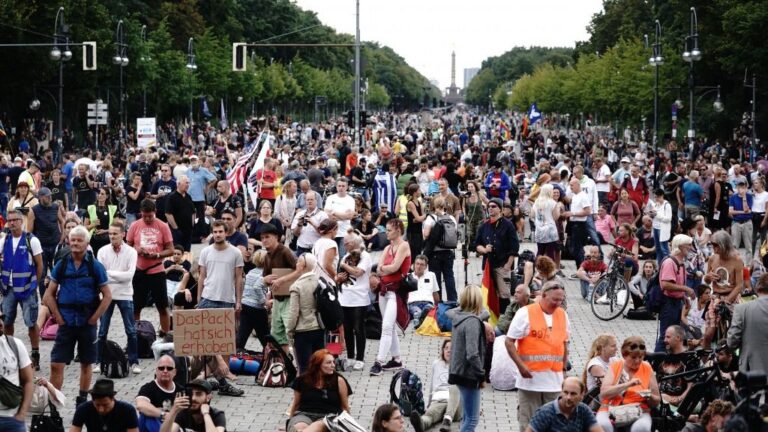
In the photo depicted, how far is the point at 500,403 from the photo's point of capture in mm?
13836

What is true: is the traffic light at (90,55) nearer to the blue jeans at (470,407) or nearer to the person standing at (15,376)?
the blue jeans at (470,407)

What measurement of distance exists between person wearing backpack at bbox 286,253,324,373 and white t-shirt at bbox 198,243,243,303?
104 cm

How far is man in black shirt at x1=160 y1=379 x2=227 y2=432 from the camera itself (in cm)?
1029

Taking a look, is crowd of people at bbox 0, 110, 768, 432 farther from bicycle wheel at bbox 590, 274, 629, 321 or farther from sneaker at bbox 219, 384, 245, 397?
bicycle wheel at bbox 590, 274, 629, 321

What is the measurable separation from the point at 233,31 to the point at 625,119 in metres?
43.6

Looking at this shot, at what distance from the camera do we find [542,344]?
11117 mm

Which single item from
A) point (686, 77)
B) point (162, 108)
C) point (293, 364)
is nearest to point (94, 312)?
point (293, 364)

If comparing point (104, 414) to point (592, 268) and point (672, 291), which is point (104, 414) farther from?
point (592, 268)

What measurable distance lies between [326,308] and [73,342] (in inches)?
93.8

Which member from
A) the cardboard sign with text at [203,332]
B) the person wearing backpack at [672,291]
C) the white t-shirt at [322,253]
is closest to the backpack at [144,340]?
the white t-shirt at [322,253]

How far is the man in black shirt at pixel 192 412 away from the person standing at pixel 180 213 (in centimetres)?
1008

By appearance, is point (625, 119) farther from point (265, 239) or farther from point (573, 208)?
point (265, 239)

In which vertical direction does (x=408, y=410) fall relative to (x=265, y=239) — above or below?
below

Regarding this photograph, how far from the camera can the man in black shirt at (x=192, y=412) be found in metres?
10.3
